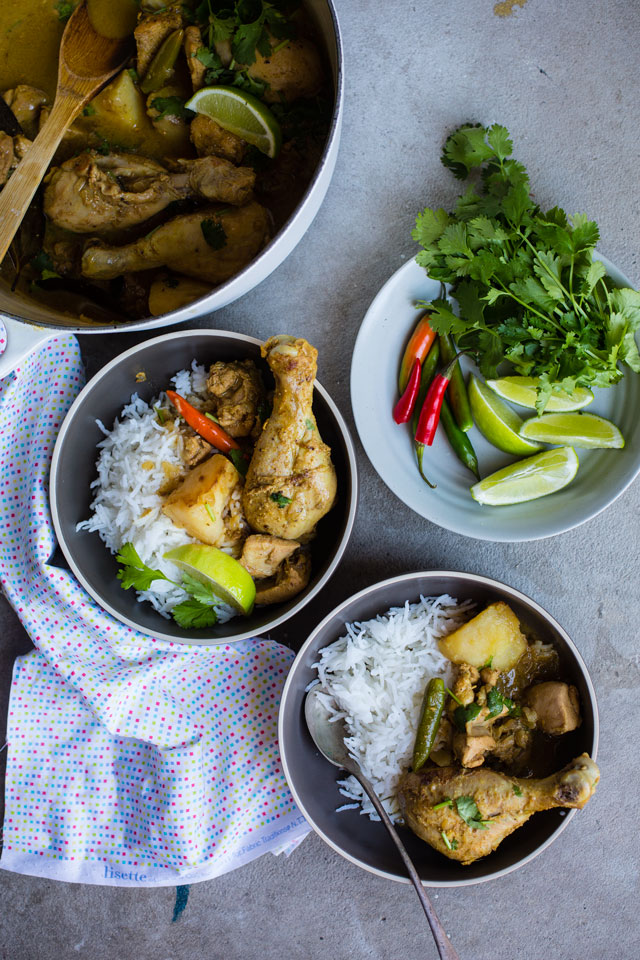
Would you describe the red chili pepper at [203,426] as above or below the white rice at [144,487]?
above

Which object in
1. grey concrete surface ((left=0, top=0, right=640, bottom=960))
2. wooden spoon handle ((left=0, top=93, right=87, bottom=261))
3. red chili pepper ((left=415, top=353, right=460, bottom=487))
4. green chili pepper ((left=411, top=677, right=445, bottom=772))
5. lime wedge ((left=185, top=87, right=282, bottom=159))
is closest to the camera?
wooden spoon handle ((left=0, top=93, right=87, bottom=261))

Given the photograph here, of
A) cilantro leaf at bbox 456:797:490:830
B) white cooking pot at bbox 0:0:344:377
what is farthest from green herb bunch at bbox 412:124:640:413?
cilantro leaf at bbox 456:797:490:830

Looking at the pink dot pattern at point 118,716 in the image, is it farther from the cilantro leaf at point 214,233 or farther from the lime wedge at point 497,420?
the lime wedge at point 497,420

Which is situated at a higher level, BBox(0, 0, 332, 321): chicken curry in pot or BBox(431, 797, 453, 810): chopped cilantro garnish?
BBox(0, 0, 332, 321): chicken curry in pot

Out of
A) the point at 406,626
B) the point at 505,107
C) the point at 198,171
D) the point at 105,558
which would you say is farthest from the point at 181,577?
the point at 505,107

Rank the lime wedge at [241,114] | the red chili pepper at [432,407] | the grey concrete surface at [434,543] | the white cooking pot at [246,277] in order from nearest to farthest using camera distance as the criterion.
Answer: the white cooking pot at [246,277]
the lime wedge at [241,114]
the red chili pepper at [432,407]
the grey concrete surface at [434,543]

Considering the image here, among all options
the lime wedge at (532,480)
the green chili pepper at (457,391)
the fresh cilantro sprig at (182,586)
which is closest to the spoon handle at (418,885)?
the fresh cilantro sprig at (182,586)

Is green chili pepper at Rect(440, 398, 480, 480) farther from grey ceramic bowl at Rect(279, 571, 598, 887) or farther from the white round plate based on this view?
grey ceramic bowl at Rect(279, 571, 598, 887)

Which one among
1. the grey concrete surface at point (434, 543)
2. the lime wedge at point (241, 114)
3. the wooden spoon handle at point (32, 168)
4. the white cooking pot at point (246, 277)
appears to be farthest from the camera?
the grey concrete surface at point (434, 543)
